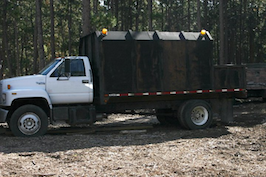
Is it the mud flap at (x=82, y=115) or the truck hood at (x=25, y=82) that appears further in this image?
the mud flap at (x=82, y=115)

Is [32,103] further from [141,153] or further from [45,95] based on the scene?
[141,153]

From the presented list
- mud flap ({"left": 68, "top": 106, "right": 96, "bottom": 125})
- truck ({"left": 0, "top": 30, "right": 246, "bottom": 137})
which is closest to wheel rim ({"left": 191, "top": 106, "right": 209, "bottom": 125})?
truck ({"left": 0, "top": 30, "right": 246, "bottom": 137})

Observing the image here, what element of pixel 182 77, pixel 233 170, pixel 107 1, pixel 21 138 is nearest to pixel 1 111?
pixel 21 138

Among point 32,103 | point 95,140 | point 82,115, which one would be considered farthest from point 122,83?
point 32,103

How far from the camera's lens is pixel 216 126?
12.5 metres

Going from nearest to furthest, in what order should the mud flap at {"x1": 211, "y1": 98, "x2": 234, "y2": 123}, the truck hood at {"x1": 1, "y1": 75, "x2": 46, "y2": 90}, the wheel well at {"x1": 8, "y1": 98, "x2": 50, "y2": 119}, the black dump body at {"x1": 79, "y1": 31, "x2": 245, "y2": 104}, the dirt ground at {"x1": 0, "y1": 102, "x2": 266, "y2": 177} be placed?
the dirt ground at {"x1": 0, "y1": 102, "x2": 266, "y2": 177} < the truck hood at {"x1": 1, "y1": 75, "x2": 46, "y2": 90} < the wheel well at {"x1": 8, "y1": 98, "x2": 50, "y2": 119} < the black dump body at {"x1": 79, "y1": 31, "x2": 245, "y2": 104} < the mud flap at {"x1": 211, "y1": 98, "x2": 234, "y2": 123}

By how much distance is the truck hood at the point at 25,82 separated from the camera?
33.4 ft

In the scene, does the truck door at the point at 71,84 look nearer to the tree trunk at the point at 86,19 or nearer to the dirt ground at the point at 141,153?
the dirt ground at the point at 141,153

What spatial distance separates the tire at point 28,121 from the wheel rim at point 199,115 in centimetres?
472

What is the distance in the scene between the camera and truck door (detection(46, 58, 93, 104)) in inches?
413

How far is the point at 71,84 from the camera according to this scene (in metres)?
10.6

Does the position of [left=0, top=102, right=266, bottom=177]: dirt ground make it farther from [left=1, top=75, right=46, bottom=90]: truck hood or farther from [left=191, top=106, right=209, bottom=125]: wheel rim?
[left=1, top=75, right=46, bottom=90]: truck hood

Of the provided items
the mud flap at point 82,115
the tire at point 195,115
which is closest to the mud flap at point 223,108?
the tire at point 195,115

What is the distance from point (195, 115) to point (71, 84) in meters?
4.15
